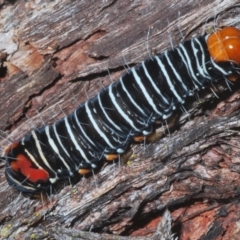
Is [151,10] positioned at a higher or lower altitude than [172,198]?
higher

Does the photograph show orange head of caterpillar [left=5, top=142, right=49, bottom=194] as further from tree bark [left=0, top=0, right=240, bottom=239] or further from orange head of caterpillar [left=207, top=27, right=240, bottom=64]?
orange head of caterpillar [left=207, top=27, right=240, bottom=64]

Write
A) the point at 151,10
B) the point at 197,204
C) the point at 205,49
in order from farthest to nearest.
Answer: the point at 197,204 → the point at 151,10 → the point at 205,49

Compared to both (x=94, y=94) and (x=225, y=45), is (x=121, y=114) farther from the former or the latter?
(x=225, y=45)

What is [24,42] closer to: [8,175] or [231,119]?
[8,175]

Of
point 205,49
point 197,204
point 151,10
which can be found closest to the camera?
point 205,49

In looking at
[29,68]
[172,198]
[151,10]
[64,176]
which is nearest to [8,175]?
[64,176]

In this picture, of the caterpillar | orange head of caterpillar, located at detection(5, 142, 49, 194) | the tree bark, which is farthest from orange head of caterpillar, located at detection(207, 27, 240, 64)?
orange head of caterpillar, located at detection(5, 142, 49, 194)
